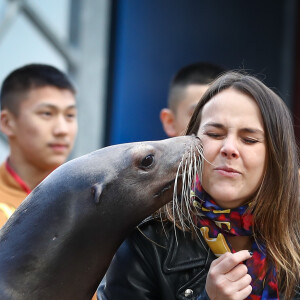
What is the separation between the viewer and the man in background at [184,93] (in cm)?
500

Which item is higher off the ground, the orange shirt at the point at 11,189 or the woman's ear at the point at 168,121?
the woman's ear at the point at 168,121

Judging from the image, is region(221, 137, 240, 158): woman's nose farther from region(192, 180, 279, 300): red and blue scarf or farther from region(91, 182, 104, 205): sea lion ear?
region(91, 182, 104, 205): sea lion ear

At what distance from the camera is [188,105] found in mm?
5039

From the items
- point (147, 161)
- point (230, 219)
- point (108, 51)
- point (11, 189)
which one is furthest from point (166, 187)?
point (108, 51)

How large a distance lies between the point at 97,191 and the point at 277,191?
73 centimetres

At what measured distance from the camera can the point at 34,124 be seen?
4.37m

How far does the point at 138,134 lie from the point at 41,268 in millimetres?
4886

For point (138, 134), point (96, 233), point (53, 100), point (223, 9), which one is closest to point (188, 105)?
point (53, 100)

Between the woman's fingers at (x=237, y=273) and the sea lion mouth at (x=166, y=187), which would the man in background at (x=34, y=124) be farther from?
the woman's fingers at (x=237, y=273)

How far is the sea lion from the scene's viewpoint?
2361mm

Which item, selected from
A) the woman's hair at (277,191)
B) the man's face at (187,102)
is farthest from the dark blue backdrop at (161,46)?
Result: the woman's hair at (277,191)

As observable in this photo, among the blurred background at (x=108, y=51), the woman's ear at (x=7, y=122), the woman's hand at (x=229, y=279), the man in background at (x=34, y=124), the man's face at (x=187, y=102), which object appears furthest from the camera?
the blurred background at (x=108, y=51)

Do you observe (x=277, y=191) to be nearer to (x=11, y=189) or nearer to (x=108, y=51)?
(x=11, y=189)

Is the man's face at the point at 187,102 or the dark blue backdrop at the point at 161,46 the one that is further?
the dark blue backdrop at the point at 161,46
